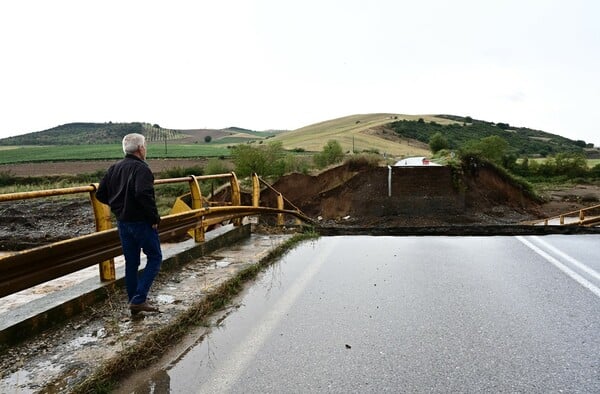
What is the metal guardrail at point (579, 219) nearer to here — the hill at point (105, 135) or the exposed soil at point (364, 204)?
the exposed soil at point (364, 204)

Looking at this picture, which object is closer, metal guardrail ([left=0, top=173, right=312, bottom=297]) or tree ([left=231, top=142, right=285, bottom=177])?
metal guardrail ([left=0, top=173, right=312, bottom=297])

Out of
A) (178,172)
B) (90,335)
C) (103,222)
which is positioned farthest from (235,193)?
(178,172)

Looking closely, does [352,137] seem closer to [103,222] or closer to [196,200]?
[196,200]

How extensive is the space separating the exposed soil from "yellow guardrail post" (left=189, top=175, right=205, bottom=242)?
18.7 m

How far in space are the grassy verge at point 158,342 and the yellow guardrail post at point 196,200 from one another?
1500mm

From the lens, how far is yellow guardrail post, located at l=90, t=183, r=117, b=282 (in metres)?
4.96

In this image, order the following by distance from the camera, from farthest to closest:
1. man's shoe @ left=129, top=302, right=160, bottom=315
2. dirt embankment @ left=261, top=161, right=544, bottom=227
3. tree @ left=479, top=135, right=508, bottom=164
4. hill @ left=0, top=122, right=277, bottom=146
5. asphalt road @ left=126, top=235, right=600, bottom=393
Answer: hill @ left=0, top=122, right=277, bottom=146
tree @ left=479, top=135, right=508, bottom=164
dirt embankment @ left=261, top=161, right=544, bottom=227
man's shoe @ left=129, top=302, right=160, bottom=315
asphalt road @ left=126, top=235, right=600, bottom=393

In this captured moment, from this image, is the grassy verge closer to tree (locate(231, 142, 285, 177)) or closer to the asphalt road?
the asphalt road

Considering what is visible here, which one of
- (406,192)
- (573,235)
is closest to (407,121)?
(406,192)

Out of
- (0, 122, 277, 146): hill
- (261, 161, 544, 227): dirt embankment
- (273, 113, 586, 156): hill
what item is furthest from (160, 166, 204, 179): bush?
(0, 122, 277, 146): hill

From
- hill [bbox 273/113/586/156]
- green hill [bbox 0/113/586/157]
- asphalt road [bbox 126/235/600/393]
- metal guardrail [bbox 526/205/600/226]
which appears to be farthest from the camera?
green hill [bbox 0/113/586/157]

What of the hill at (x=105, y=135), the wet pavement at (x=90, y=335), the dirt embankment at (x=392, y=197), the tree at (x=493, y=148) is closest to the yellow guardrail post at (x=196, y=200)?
the wet pavement at (x=90, y=335)

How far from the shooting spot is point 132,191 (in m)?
4.52

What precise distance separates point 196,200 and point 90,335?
3.53 meters
